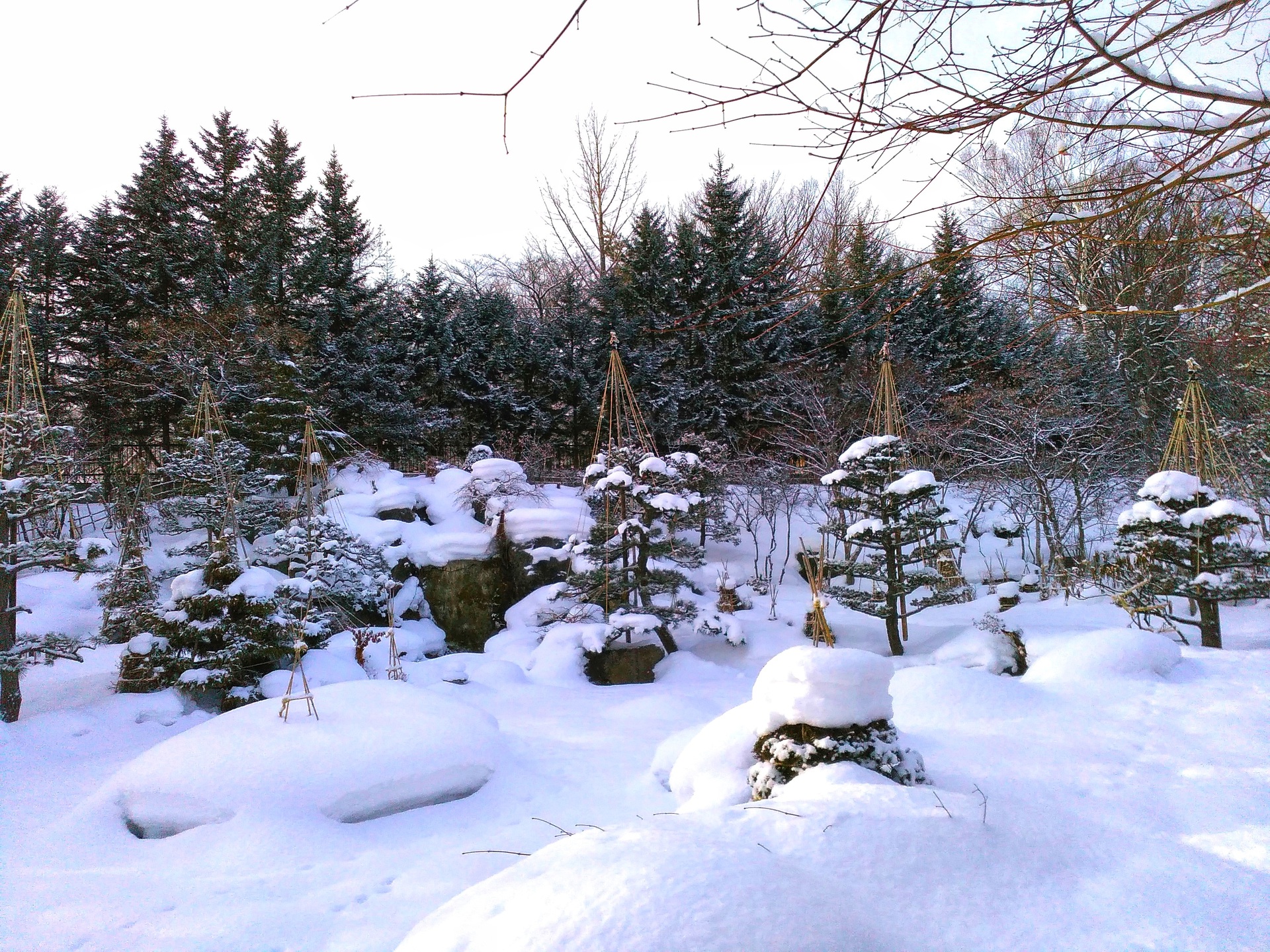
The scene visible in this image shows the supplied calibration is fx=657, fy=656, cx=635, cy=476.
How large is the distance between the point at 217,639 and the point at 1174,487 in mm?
7322

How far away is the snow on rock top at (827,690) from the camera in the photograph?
244 centimetres

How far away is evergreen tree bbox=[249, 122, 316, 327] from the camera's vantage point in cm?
1205

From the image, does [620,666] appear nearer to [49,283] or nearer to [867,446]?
[867,446]

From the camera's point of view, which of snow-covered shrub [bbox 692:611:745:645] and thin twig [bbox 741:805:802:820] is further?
snow-covered shrub [bbox 692:611:745:645]

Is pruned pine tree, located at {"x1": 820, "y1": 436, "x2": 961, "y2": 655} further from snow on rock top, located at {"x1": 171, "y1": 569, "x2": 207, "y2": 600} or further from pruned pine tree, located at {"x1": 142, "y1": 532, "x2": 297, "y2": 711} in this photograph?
snow on rock top, located at {"x1": 171, "y1": 569, "x2": 207, "y2": 600}

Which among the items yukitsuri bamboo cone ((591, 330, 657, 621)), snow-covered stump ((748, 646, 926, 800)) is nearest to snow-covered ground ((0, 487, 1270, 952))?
snow-covered stump ((748, 646, 926, 800))

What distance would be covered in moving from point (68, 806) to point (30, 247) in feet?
40.8

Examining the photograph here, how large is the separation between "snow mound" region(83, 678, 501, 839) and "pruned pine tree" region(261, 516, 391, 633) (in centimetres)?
176

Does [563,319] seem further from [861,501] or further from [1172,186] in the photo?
[1172,186]

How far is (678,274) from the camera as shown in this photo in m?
13.6

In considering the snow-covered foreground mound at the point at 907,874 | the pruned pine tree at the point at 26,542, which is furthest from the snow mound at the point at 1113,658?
the pruned pine tree at the point at 26,542

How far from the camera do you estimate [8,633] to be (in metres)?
4.45

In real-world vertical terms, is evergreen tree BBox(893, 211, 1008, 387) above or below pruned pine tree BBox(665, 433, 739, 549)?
above

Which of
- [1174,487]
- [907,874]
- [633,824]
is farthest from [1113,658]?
[633,824]
